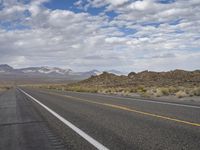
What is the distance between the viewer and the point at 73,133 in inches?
398

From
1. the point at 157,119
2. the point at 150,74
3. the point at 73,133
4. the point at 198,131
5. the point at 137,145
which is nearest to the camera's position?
the point at 137,145

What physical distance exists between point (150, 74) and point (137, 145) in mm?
91077

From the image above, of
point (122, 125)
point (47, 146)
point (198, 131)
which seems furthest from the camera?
→ point (122, 125)

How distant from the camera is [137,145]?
787 centimetres

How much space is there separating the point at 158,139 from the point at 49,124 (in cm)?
522

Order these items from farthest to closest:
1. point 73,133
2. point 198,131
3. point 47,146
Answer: point 73,133 → point 198,131 → point 47,146

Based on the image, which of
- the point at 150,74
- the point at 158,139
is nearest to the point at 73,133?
the point at 158,139

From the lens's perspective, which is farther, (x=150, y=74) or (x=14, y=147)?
(x=150, y=74)

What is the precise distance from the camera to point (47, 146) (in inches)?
330

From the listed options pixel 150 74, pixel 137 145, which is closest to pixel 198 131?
pixel 137 145

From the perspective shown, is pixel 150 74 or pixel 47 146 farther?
pixel 150 74

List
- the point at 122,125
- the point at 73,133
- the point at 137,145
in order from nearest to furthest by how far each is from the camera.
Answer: the point at 137,145 < the point at 73,133 < the point at 122,125

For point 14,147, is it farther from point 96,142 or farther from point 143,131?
point 143,131

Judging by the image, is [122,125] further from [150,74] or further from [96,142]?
[150,74]
